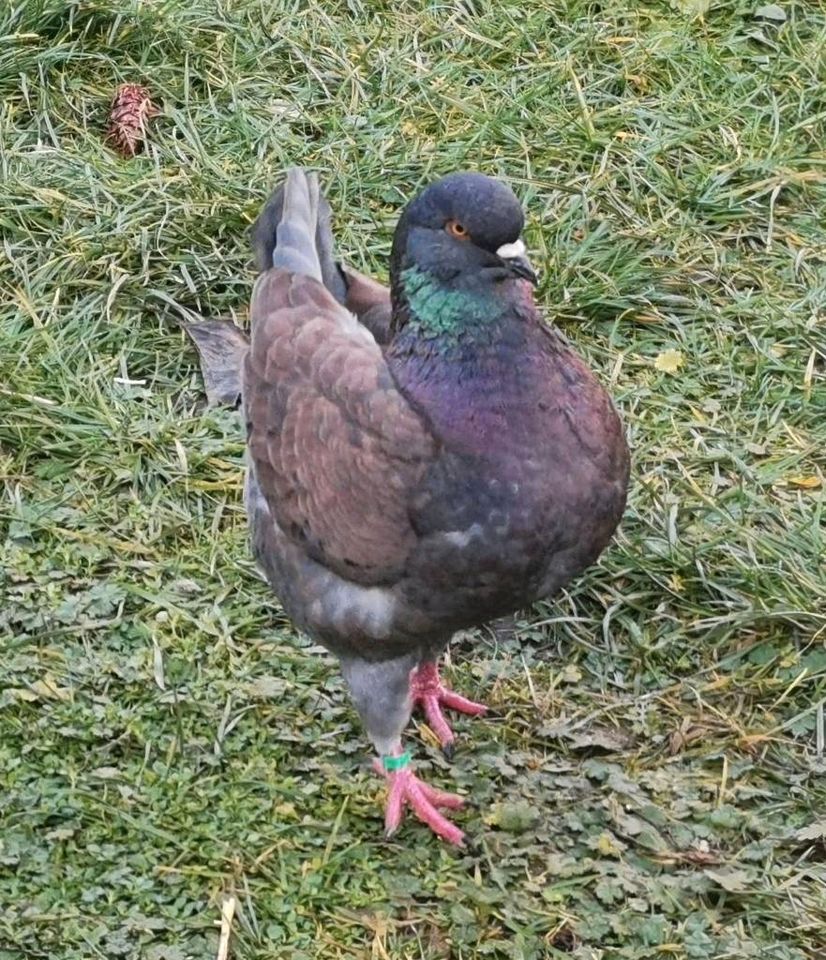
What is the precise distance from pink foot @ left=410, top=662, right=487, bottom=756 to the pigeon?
1.23 ft

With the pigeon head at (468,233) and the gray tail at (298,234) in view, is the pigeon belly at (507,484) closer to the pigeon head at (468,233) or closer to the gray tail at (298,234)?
the pigeon head at (468,233)

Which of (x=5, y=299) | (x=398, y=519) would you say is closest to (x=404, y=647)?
(x=398, y=519)

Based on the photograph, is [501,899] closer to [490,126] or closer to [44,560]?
[44,560]

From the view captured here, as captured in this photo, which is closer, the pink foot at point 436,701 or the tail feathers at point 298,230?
the tail feathers at point 298,230

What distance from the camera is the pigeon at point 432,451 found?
123 inches

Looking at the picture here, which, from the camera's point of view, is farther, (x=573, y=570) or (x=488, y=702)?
(x=488, y=702)

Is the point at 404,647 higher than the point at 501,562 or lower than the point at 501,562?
lower

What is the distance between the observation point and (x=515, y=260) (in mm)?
3193

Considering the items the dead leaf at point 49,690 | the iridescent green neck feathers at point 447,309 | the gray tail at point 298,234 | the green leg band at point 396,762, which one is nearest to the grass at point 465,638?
the dead leaf at point 49,690

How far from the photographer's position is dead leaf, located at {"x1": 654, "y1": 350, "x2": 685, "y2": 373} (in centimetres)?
479

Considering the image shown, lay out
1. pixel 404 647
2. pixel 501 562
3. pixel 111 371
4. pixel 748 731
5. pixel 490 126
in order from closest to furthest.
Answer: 1. pixel 501 562
2. pixel 404 647
3. pixel 748 731
4. pixel 111 371
5. pixel 490 126

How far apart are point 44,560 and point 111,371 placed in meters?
0.79

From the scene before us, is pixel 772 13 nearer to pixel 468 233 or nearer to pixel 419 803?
pixel 468 233

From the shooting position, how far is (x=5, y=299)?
16.5 feet
